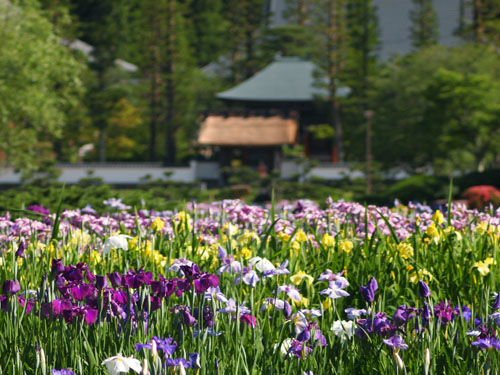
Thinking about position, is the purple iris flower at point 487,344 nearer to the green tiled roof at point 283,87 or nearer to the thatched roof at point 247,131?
the thatched roof at point 247,131

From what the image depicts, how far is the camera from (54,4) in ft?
110

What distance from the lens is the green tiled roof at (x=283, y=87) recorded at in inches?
1471

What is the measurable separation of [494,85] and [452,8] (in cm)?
2466

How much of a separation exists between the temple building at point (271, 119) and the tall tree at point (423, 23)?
11.0m

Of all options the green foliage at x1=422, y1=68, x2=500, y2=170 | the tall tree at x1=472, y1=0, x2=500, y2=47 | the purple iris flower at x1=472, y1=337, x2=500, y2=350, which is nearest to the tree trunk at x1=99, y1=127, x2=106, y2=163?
the green foliage at x1=422, y1=68, x2=500, y2=170

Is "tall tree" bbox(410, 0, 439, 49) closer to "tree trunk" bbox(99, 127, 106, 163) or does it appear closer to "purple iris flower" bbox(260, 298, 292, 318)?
"tree trunk" bbox(99, 127, 106, 163)

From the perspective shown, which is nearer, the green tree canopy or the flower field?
the flower field

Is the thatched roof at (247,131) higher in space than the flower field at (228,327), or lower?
higher

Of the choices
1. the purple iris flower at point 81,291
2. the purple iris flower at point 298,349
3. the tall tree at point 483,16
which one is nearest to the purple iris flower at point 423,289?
the purple iris flower at point 298,349

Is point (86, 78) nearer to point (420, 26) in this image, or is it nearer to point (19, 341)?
point (420, 26)

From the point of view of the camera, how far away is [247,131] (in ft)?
117

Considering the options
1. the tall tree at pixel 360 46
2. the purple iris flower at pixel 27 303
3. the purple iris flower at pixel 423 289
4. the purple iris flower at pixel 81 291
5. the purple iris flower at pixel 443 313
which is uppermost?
the tall tree at pixel 360 46

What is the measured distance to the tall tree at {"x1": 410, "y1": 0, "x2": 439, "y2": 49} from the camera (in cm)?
4616

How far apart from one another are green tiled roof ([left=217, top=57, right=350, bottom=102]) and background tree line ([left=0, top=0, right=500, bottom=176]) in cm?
121
